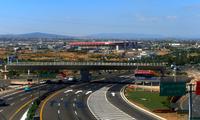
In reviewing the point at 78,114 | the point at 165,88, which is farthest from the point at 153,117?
the point at 78,114

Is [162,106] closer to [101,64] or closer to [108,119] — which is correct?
[108,119]

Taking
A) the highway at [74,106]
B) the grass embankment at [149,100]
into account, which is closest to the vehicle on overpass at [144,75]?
the grass embankment at [149,100]

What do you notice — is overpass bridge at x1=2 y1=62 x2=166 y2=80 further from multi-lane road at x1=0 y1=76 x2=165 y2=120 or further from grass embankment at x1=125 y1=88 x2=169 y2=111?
multi-lane road at x1=0 y1=76 x2=165 y2=120

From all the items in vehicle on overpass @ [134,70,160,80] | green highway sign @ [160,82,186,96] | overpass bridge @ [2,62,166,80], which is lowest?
vehicle on overpass @ [134,70,160,80]

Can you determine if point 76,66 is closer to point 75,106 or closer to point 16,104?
point 16,104

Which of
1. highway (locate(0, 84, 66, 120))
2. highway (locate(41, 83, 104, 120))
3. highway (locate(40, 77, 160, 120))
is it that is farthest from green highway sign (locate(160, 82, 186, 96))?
highway (locate(0, 84, 66, 120))

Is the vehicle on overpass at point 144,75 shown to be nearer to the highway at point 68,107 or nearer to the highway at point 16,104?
the highway at point 68,107

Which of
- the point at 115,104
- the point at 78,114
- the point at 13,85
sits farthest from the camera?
the point at 13,85

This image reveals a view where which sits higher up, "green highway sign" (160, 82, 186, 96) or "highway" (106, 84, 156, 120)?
"green highway sign" (160, 82, 186, 96)
